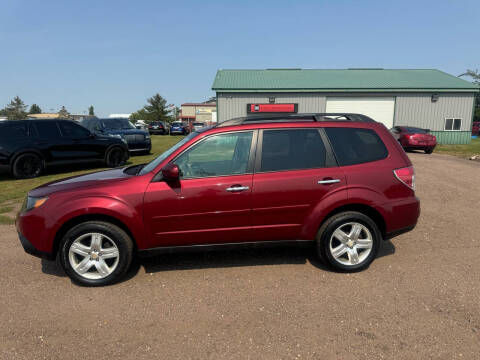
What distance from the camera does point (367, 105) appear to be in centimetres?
2338

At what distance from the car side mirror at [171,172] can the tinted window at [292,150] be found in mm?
910

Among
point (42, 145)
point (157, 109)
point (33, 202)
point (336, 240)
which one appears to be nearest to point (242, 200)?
point (336, 240)

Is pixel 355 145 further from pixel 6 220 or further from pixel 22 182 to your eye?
pixel 22 182

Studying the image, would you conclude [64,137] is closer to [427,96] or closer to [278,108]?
[278,108]

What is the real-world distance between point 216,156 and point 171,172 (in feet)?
2.50

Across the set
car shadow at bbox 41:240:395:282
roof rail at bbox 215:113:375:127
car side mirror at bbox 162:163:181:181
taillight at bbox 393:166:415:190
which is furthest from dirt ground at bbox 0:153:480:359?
roof rail at bbox 215:113:375:127

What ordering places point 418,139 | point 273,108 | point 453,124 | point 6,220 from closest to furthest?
point 6,220 < point 418,139 < point 273,108 < point 453,124

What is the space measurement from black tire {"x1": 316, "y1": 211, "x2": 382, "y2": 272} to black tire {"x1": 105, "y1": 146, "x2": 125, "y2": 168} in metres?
9.43

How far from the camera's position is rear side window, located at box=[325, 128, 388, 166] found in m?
3.76

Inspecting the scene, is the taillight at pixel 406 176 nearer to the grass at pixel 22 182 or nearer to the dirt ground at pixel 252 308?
the dirt ground at pixel 252 308

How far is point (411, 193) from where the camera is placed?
150 inches

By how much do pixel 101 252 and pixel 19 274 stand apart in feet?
3.91

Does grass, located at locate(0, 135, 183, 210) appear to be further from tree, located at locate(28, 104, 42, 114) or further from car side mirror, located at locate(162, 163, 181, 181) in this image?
tree, located at locate(28, 104, 42, 114)

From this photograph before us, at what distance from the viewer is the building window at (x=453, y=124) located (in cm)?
2375
